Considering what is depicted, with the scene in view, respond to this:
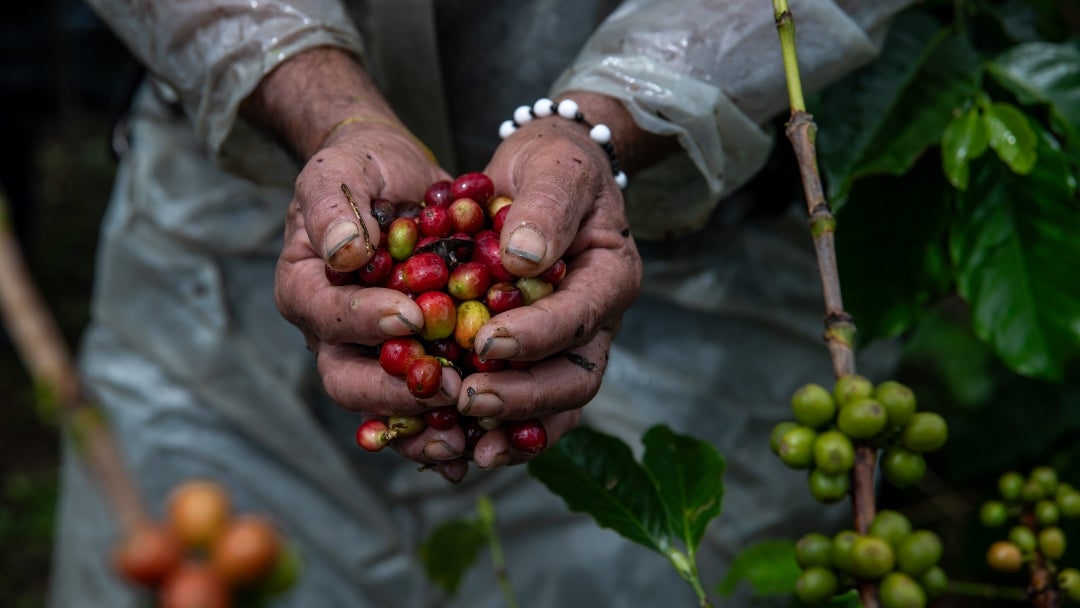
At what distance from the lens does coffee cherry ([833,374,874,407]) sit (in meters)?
0.97

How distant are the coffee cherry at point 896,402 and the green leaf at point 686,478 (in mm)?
241

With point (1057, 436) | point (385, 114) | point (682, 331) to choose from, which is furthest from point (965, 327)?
point (385, 114)

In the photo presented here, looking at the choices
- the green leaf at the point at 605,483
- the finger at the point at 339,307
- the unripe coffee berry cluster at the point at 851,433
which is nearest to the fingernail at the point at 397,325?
the finger at the point at 339,307

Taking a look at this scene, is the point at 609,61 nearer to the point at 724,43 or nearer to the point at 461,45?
the point at 724,43

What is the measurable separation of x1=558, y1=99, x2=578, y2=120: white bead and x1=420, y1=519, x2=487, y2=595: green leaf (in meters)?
0.71

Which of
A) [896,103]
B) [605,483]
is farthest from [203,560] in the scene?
[896,103]

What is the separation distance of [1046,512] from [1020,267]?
512 millimetres

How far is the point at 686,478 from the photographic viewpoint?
3.94 feet

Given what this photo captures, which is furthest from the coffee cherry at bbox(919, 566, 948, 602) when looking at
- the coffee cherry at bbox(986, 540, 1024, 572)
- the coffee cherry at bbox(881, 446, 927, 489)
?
the coffee cherry at bbox(986, 540, 1024, 572)

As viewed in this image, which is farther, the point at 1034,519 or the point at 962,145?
the point at 962,145

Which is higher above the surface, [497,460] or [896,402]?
[896,402]

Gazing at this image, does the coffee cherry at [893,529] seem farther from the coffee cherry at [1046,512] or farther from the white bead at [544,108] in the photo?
the white bead at [544,108]

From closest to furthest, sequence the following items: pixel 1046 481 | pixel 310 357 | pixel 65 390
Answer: pixel 65 390, pixel 1046 481, pixel 310 357

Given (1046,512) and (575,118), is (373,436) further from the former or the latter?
(1046,512)
